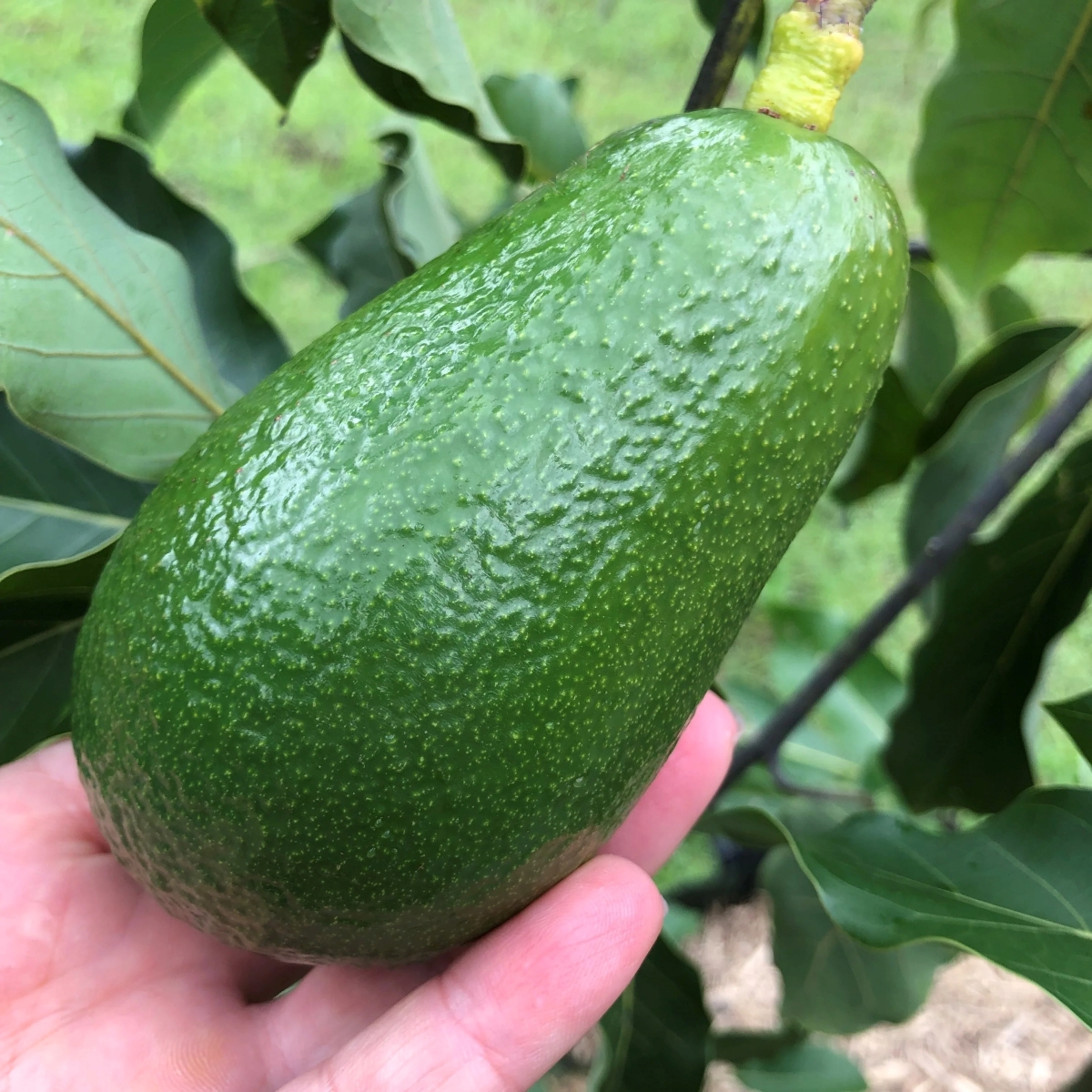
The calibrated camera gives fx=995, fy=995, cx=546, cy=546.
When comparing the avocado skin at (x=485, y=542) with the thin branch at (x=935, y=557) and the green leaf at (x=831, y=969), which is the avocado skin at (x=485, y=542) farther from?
the green leaf at (x=831, y=969)

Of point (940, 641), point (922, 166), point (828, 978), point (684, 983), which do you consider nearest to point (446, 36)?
point (922, 166)

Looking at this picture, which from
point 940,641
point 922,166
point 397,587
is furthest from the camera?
point 940,641

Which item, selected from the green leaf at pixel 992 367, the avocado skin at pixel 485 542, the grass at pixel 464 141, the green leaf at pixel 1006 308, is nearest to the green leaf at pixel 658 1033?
the avocado skin at pixel 485 542

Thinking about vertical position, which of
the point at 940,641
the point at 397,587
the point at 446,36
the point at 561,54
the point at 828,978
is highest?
the point at 446,36

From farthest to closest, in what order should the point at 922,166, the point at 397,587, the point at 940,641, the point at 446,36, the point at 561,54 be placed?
1. the point at 561,54
2. the point at 940,641
3. the point at 922,166
4. the point at 446,36
5. the point at 397,587

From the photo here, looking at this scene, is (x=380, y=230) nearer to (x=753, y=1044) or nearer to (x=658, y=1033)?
(x=658, y=1033)

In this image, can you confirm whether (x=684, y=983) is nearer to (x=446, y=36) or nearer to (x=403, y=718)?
(x=403, y=718)

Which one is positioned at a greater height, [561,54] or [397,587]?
[397,587]
